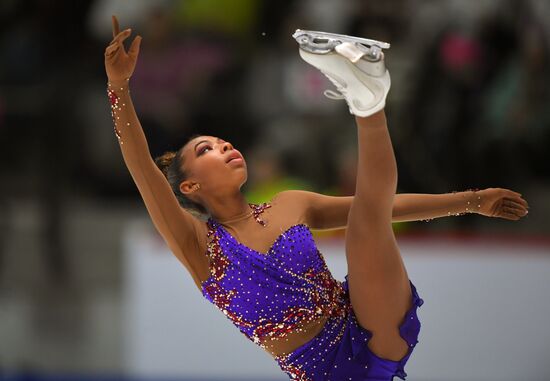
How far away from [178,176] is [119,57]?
0.53 meters

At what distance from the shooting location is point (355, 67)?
2.87 metres

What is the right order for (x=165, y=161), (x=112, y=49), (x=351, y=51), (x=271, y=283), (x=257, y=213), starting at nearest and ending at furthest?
(x=351, y=51) → (x=112, y=49) → (x=271, y=283) → (x=257, y=213) → (x=165, y=161)

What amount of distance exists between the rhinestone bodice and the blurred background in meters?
2.25

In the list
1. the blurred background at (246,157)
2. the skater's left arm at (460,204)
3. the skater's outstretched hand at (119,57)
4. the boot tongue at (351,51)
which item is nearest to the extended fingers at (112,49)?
the skater's outstretched hand at (119,57)

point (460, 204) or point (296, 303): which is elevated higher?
point (460, 204)

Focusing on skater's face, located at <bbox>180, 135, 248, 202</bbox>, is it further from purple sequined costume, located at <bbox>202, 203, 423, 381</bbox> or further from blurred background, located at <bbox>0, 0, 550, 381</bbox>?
blurred background, located at <bbox>0, 0, 550, 381</bbox>

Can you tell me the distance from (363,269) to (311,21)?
11.9ft

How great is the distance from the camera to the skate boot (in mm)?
2865

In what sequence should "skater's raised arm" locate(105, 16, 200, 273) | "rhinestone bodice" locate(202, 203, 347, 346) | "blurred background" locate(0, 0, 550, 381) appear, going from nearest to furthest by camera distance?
"skater's raised arm" locate(105, 16, 200, 273)
"rhinestone bodice" locate(202, 203, 347, 346)
"blurred background" locate(0, 0, 550, 381)

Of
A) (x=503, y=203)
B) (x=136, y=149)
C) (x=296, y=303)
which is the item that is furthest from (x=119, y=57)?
(x=503, y=203)

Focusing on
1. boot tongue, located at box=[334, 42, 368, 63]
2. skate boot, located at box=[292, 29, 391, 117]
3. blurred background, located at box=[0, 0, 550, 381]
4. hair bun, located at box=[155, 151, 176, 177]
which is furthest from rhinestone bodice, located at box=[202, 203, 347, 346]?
blurred background, located at box=[0, 0, 550, 381]

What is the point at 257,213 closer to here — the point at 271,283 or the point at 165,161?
the point at 271,283

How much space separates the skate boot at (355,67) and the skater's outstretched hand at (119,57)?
529mm

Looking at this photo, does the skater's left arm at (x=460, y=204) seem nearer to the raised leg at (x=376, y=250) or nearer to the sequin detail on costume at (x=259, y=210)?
the raised leg at (x=376, y=250)
